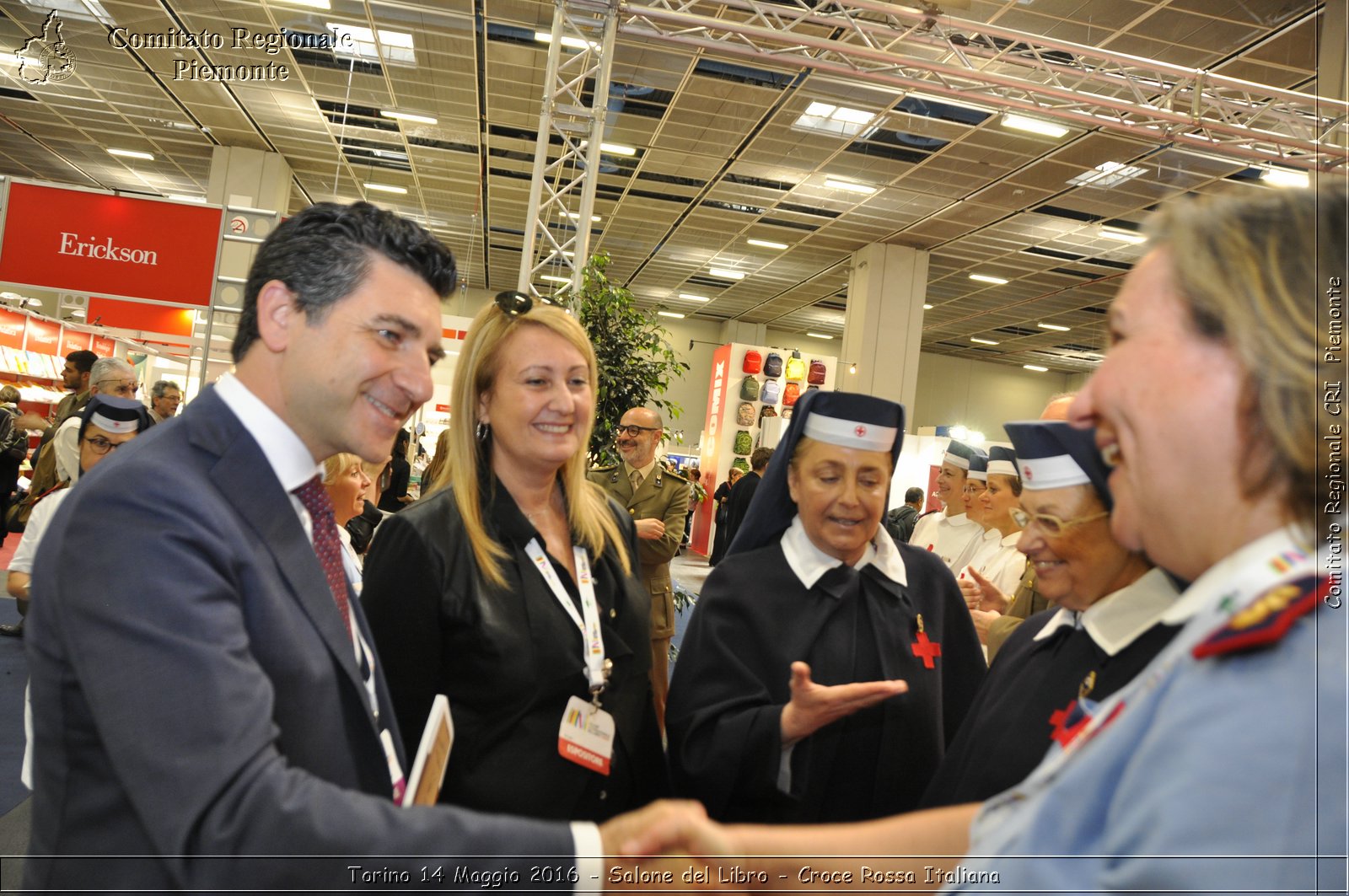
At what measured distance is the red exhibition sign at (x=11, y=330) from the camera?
10.8 meters

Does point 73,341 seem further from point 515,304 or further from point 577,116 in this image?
point 515,304

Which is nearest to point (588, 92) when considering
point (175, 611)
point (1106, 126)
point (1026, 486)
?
point (1106, 126)

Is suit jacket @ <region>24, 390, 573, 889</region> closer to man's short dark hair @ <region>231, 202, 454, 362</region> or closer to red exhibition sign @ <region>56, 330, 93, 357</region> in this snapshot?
man's short dark hair @ <region>231, 202, 454, 362</region>

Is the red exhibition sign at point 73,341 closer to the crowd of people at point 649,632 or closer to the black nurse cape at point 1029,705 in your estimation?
the crowd of people at point 649,632

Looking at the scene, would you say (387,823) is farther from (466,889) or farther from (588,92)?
(588,92)

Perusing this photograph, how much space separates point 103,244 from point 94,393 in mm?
1284

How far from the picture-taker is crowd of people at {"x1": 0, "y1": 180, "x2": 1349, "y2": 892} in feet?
2.46

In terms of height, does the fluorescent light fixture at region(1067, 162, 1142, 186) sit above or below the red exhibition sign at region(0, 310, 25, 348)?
above

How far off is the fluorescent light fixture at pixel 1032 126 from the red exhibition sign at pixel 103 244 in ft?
25.5

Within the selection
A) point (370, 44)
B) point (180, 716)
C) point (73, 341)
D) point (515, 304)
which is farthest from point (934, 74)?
point (73, 341)

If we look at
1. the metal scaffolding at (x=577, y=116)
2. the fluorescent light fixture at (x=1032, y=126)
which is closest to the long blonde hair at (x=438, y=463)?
the metal scaffolding at (x=577, y=116)

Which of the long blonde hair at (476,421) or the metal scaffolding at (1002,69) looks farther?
the metal scaffolding at (1002,69)

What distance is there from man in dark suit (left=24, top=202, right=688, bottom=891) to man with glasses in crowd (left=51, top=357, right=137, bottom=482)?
5.00 m

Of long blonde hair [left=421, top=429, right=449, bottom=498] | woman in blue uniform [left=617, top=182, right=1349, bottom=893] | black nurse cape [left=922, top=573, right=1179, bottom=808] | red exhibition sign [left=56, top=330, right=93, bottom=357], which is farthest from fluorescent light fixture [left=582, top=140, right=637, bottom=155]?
woman in blue uniform [left=617, top=182, right=1349, bottom=893]
